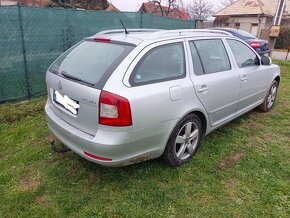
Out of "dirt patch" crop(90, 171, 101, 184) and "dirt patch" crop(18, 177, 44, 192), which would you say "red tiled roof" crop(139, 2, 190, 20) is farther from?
"dirt patch" crop(18, 177, 44, 192)

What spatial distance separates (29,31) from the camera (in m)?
5.05

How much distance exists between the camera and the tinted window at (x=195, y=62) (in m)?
3.02

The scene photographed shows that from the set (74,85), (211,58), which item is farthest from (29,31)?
(211,58)

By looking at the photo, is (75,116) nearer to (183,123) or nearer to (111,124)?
(111,124)

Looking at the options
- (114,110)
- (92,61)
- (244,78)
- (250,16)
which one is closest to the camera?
(114,110)

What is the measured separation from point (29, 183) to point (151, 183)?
132 centimetres

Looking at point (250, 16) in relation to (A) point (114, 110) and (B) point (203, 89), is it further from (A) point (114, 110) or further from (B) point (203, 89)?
(A) point (114, 110)

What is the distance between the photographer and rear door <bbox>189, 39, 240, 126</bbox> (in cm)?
305

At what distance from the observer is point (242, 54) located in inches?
155

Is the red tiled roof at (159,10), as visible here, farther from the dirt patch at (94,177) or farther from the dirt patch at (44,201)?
the dirt patch at (44,201)

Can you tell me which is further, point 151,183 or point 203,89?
point 203,89

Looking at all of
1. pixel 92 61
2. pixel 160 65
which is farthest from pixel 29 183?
pixel 160 65

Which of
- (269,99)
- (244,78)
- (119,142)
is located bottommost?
(269,99)

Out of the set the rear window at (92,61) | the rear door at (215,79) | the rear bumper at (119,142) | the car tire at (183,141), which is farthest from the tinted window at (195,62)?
the rear window at (92,61)
